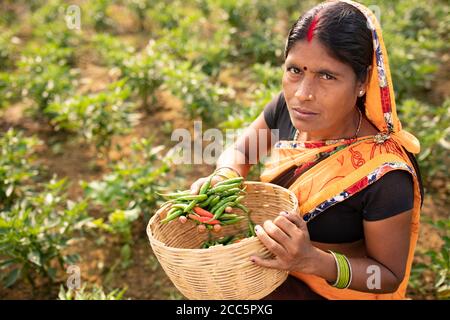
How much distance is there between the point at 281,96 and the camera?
9.08ft

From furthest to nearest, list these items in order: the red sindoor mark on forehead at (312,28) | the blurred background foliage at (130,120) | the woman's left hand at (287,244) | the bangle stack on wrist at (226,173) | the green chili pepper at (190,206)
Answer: the blurred background foliage at (130,120) < the bangle stack on wrist at (226,173) < the green chili pepper at (190,206) < the red sindoor mark on forehead at (312,28) < the woman's left hand at (287,244)

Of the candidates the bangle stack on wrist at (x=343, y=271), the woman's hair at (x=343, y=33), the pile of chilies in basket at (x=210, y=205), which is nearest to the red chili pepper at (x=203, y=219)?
the pile of chilies in basket at (x=210, y=205)

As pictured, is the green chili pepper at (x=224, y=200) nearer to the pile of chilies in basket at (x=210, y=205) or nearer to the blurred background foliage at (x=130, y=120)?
the pile of chilies in basket at (x=210, y=205)

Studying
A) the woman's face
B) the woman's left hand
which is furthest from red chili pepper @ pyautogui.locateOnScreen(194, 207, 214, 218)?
the woman's face

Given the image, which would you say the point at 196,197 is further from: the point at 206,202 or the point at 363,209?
the point at 363,209

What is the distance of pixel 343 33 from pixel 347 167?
633mm

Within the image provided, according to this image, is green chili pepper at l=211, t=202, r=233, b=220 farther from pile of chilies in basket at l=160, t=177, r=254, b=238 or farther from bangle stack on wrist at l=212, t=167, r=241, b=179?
bangle stack on wrist at l=212, t=167, r=241, b=179

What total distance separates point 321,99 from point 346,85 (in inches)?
5.0

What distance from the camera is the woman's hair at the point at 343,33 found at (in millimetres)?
2035

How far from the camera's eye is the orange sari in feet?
6.95

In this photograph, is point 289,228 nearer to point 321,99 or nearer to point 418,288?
point 321,99

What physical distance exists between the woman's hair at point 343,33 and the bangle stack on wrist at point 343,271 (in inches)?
32.9

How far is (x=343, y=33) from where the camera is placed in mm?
2031

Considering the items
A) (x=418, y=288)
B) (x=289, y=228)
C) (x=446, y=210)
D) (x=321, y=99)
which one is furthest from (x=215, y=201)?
(x=446, y=210)
